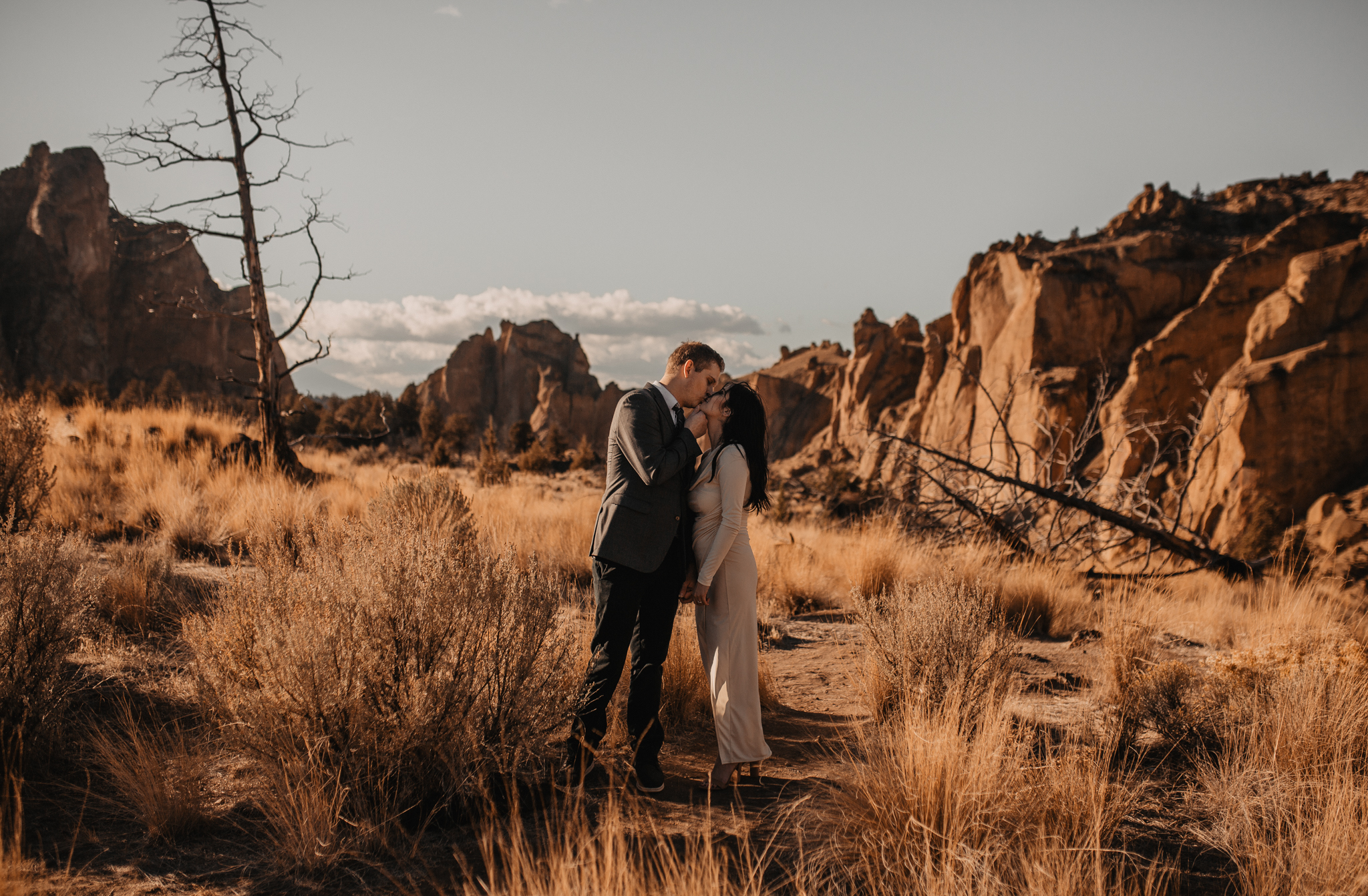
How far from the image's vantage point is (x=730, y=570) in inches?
132

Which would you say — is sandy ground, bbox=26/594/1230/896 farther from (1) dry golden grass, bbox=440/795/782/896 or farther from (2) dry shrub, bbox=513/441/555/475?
(2) dry shrub, bbox=513/441/555/475

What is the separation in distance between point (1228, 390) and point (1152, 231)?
49.9ft

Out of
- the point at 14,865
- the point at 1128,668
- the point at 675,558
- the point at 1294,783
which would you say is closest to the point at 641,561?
the point at 675,558

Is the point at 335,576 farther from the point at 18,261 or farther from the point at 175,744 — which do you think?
the point at 18,261

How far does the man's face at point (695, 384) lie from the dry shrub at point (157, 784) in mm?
2621

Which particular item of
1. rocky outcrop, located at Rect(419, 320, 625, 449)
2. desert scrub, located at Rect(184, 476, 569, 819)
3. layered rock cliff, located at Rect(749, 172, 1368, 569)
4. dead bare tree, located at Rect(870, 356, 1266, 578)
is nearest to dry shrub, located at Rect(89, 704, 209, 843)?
desert scrub, located at Rect(184, 476, 569, 819)

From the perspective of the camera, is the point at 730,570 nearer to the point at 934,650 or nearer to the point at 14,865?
the point at 934,650

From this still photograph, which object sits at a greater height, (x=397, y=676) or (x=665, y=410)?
(x=665, y=410)

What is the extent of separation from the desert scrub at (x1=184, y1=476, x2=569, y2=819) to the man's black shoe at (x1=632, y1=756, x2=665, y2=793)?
0.44 meters

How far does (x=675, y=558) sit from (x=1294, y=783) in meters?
2.87

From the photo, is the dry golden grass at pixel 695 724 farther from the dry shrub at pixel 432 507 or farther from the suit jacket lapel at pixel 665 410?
the dry shrub at pixel 432 507

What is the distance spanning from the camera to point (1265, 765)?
3.19 metres

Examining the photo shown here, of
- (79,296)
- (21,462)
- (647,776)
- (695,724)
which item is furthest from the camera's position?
(79,296)

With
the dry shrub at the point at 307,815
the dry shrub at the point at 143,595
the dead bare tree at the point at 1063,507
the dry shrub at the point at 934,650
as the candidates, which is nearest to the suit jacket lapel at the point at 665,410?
the dry shrub at the point at 934,650
